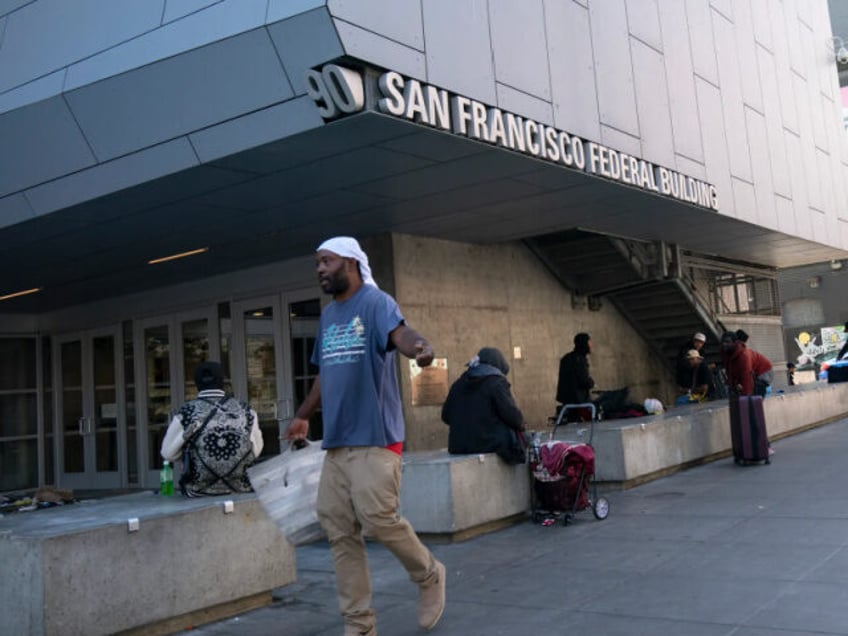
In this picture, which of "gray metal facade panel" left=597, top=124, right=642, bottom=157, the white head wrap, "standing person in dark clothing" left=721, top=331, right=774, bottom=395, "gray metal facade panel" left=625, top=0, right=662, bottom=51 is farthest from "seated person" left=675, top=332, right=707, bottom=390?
the white head wrap

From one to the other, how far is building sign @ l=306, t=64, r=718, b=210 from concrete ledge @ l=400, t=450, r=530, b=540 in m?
2.88

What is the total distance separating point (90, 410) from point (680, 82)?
11.7m

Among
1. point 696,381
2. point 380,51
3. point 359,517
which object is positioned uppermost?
point 380,51

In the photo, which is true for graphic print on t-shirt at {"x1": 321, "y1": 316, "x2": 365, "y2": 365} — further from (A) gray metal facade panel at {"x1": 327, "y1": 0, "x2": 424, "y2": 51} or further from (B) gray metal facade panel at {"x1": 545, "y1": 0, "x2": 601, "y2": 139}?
(B) gray metal facade panel at {"x1": 545, "y1": 0, "x2": 601, "y2": 139}

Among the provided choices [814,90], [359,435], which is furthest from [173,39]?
[814,90]

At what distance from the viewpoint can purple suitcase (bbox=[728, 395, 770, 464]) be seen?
10.4m

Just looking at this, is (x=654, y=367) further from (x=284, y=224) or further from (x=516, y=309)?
(x=284, y=224)

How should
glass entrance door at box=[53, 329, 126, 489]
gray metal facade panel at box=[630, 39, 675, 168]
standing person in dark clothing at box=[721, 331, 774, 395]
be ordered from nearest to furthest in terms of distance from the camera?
standing person in dark clothing at box=[721, 331, 774, 395] < gray metal facade panel at box=[630, 39, 675, 168] < glass entrance door at box=[53, 329, 126, 489]

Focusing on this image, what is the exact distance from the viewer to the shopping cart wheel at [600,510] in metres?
7.61

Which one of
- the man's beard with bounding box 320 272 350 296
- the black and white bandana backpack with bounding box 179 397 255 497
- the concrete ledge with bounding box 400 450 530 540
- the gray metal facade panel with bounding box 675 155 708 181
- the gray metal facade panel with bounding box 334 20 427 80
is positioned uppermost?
the gray metal facade panel with bounding box 675 155 708 181

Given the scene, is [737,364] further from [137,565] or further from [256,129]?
[137,565]

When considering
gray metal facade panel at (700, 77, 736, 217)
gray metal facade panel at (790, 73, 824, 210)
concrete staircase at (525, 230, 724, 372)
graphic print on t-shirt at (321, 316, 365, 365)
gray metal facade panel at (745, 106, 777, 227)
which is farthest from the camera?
gray metal facade panel at (790, 73, 824, 210)

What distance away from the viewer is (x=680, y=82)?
41.3ft

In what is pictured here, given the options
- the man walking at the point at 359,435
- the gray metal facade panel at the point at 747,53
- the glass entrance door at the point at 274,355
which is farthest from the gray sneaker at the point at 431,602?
the gray metal facade panel at the point at 747,53
